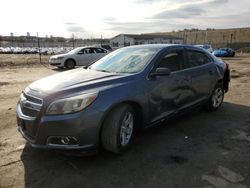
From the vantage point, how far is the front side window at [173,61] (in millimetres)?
5363

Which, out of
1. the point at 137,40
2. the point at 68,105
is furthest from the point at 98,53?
the point at 137,40

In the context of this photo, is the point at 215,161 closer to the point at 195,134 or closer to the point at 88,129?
the point at 195,134

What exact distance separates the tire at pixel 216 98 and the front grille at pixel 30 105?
4228mm

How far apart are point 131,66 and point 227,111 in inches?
128

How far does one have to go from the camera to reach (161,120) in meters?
5.21

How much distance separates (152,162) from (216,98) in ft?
11.7

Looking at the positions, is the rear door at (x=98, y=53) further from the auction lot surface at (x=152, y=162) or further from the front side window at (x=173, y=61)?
the front side window at (x=173, y=61)

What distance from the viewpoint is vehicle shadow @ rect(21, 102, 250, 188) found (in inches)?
148

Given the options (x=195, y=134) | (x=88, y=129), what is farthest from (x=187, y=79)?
(x=88, y=129)

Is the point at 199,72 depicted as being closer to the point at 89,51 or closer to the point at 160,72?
the point at 160,72

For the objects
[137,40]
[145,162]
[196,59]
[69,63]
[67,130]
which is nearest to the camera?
[67,130]

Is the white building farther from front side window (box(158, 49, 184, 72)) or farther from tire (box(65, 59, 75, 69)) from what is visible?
front side window (box(158, 49, 184, 72))

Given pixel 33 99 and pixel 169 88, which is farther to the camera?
pixel 169 88

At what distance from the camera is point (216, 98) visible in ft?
23.9
